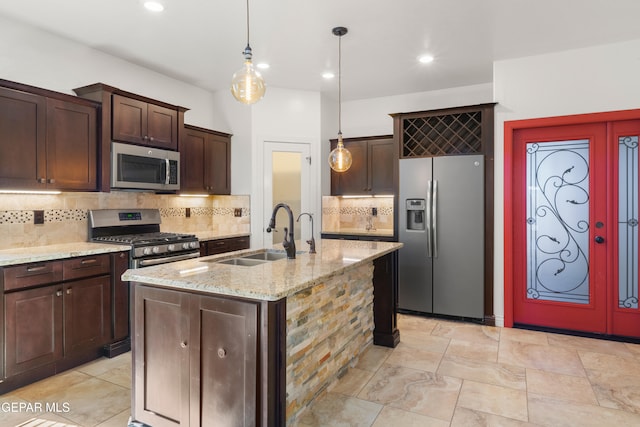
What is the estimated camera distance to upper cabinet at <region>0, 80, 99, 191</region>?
9.61ft

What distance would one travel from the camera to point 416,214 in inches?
180

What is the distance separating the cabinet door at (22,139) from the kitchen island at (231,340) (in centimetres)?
164

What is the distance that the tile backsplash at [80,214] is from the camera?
3.21 metres

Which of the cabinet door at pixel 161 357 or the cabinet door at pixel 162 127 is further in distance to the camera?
the cabinet door at pixel 162 127

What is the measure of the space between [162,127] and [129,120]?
401mm

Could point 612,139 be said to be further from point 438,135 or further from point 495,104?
point 438,135

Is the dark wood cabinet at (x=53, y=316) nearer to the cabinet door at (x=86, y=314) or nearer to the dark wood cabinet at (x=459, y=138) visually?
the cabinet door at (x=86, y=314)

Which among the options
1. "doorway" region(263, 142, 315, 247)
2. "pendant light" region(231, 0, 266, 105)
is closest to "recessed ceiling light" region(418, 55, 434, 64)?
"doorway" region(263, 142, 315, 247)

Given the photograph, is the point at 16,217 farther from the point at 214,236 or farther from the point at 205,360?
the point at 205,360

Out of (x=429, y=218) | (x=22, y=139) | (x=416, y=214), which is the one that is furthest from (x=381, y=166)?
(x=22, y=139)

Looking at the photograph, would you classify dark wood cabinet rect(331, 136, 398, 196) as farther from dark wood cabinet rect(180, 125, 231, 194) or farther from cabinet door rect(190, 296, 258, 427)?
cabinet door rect(190, 296, 258, 427)

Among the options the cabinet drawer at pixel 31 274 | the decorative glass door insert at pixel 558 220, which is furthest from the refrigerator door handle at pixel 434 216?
the cabinet drawer at pixel 31 274

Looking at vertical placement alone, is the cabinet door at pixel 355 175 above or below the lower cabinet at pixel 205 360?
above

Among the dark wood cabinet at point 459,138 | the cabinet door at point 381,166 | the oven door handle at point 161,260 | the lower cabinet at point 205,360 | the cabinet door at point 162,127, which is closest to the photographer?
the lower cabinet at point 205,360
